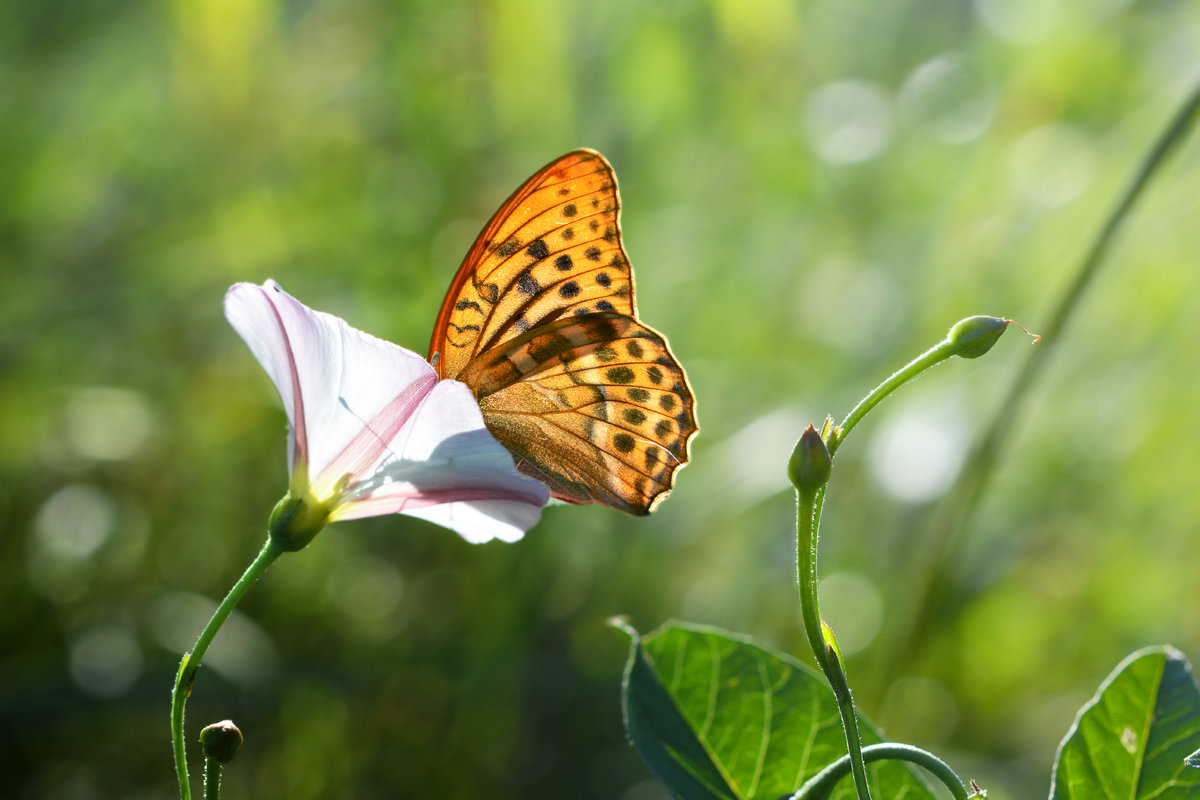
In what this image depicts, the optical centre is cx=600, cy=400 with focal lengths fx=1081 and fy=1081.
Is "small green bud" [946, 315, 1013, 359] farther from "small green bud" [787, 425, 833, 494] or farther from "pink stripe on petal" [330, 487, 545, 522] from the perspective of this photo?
"pink stripe on petal" [330, 487, 545, 522]

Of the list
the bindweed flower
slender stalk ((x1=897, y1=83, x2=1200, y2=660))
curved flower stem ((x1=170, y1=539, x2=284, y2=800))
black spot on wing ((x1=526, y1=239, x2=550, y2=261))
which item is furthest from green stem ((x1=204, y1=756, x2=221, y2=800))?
slender stalk ((x1=897, y1=83, x2=1200, y2=660))

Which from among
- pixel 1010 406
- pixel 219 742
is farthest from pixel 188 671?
pixel 1010 406

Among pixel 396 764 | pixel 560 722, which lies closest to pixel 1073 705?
pixel 560 722

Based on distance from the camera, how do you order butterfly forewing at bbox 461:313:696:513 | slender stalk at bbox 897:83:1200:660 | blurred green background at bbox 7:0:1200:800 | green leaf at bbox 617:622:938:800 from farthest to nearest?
blurred green background at bbox 7:0:1200:800, slender stalk at bbox 897:83:1200:660, butterfly forewing at bbox 461:313:696:513, green leaf at bbox 617:622:938:800

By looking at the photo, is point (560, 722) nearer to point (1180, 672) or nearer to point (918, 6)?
point (1180, 672)

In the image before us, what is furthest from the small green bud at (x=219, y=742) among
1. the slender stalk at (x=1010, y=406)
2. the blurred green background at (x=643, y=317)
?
the blurred green background at (x=643, y=317)

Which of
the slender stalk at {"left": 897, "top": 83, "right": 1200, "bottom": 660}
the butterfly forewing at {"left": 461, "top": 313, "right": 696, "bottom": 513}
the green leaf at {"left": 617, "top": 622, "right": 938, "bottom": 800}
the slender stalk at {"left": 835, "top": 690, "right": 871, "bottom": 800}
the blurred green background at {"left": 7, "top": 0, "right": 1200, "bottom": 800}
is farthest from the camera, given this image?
the blurred green background at {"left": 7, "top": 0, "right": 1200, "bottom": 800}

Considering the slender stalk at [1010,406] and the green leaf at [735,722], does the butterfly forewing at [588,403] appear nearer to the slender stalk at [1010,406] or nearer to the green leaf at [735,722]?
the green leaf at [735,722]
